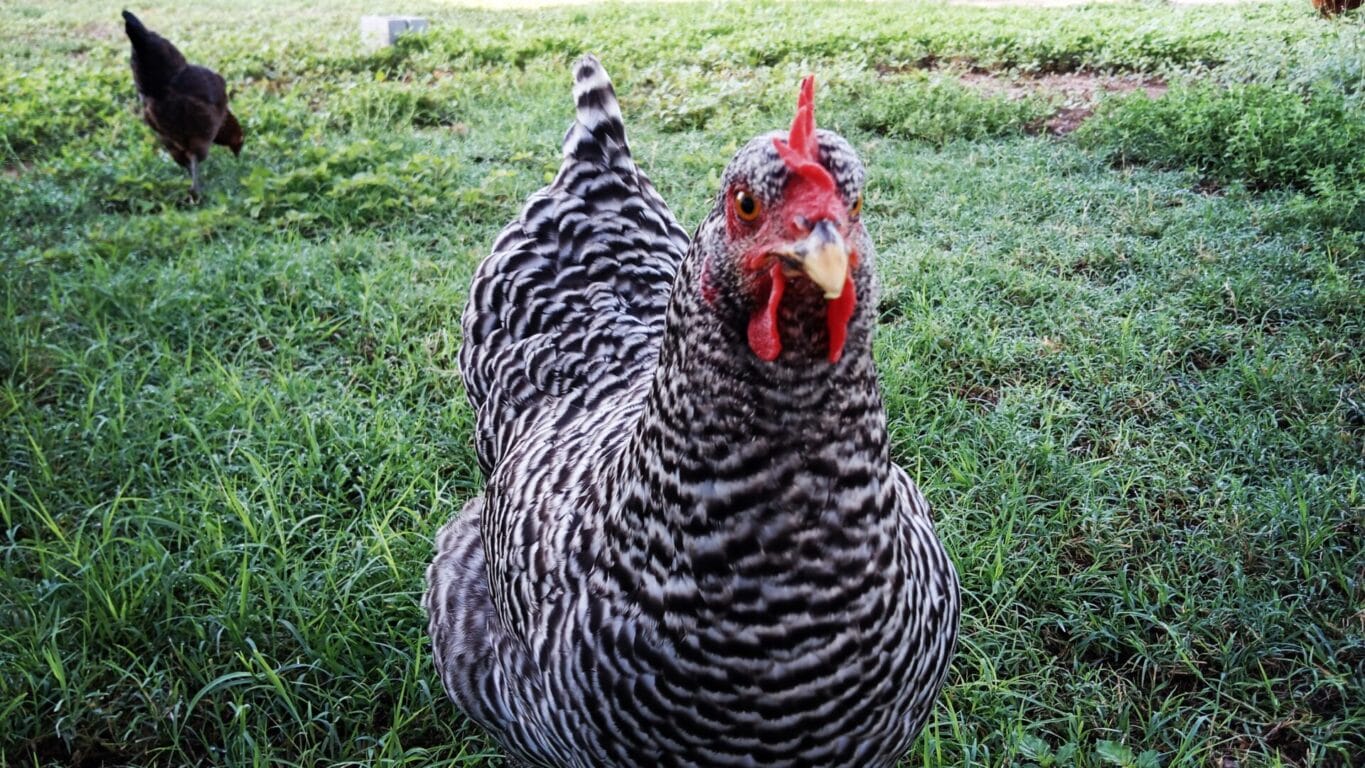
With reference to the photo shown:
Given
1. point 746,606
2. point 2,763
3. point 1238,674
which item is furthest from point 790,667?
point 2,763

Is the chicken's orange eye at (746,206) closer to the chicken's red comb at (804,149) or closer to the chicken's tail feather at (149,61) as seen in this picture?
the chicken's red comb at (804,149)

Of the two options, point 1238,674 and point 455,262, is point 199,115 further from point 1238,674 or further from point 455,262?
point 1238,674

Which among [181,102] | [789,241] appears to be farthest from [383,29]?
[789,241]

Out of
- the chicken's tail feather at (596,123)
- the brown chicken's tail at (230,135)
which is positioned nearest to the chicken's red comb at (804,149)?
the chicken's tail feather at (596,123)

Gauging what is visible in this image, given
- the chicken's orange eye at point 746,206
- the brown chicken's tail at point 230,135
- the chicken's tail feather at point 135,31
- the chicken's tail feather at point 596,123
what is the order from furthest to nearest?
the brown chicken's tail at point 230,135 → the chicken's tail feather at point 135,31 → the chicken's tail feather at point 596,123 → the chicken's orange eye at point 746,206

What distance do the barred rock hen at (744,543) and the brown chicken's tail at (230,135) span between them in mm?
4874

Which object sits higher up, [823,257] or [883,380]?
[823,257]

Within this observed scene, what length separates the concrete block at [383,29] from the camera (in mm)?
8555

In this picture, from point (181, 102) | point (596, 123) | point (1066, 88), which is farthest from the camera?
point (1066, 88)

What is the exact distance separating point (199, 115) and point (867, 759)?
17.7 ft

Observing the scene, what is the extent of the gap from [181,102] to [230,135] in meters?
0.41

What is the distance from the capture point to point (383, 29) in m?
8.59

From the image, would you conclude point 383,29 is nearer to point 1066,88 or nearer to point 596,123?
point 1066,88

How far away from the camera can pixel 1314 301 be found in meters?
3.61
